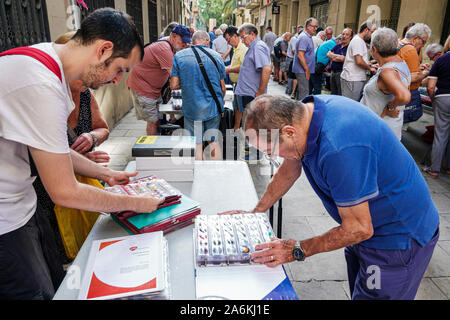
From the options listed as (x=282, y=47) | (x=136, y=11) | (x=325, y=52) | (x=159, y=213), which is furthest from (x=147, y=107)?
(x=282, y=47)

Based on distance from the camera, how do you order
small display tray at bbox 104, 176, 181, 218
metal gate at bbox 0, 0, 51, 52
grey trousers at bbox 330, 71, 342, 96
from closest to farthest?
1. small display tray at bbox 104, 176, 181, 218
2. metal gate at bbox 0, 0, 51, 52
3. grey trousers at bbox 330, 71, 342, 96

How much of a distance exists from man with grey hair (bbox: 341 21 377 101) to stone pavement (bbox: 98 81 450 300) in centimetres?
150

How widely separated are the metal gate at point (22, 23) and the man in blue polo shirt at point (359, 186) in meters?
2.60

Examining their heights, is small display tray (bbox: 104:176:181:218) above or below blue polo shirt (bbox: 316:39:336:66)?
below

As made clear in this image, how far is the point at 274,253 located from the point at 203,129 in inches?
113

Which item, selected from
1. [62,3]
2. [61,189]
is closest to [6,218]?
[61,189]

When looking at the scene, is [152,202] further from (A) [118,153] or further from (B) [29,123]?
(A) [118,153]

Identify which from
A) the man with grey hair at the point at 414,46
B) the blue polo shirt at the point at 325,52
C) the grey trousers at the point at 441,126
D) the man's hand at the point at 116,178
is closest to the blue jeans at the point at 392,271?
the man's hand at the point at 116,178

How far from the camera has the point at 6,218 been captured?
3.82ft

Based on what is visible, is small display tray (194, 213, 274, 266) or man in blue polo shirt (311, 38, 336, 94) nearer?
small display tray (194, 213, 274, 266)

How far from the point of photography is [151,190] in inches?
63.9

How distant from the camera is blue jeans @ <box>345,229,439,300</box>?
1.32 metres

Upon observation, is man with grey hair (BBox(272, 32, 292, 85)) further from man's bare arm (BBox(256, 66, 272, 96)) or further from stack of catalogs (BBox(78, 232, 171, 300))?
stack of catalogs (BBox(78, 232, 171, 300))

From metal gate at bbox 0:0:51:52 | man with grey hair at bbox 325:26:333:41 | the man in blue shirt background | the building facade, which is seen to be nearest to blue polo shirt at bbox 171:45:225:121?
the man in blue shirt background
